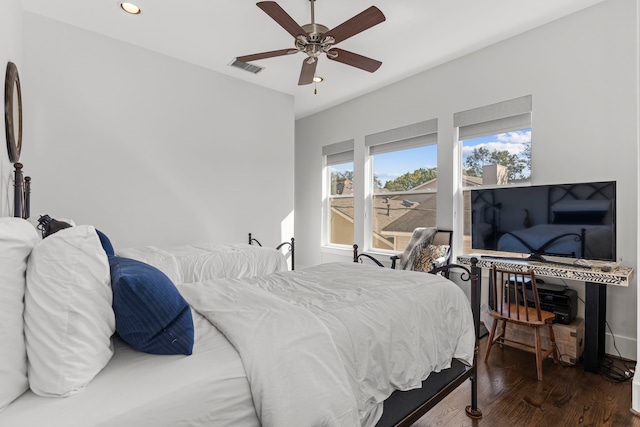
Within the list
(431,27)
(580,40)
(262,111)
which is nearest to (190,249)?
(262,111)

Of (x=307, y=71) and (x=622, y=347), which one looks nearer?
(x=622, y=347)

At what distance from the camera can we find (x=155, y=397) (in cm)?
88

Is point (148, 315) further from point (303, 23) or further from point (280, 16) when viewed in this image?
point (303, 23)

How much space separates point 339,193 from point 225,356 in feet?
15.5

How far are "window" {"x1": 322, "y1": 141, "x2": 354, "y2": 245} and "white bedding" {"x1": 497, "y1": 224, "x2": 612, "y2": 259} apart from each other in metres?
2.65

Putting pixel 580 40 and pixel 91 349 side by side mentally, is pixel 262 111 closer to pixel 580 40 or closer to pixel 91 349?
pixel 580 40

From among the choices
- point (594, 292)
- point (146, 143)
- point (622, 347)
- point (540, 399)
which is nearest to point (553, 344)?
point (594, 292)

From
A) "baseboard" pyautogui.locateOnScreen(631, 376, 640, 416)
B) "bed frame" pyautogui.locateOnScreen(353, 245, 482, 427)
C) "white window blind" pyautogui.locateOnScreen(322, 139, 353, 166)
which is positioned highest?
"white window blind" pyautogui.locateOnScreen(322, 139, 353, 166)

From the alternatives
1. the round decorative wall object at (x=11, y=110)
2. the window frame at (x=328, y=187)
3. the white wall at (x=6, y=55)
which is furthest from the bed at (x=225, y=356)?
the window frame at (x=328, y=187)

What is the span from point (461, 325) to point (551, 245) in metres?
1.70

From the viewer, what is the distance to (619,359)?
109 inches

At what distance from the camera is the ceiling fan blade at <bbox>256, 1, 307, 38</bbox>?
7.06 ft

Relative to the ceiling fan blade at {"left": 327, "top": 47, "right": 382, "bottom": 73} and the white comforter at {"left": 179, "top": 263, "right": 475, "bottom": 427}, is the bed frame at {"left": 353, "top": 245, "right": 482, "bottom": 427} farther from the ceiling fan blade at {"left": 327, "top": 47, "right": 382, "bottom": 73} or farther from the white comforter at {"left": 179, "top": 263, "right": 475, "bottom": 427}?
the ceiling fan blade at {"left": 327, "top": 47, "right": 382, "bottom": 73}

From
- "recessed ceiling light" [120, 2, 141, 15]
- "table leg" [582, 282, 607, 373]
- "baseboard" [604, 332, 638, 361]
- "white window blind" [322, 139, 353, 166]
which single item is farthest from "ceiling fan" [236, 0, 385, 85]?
"baseboard" [604, 332, 638, 361]
